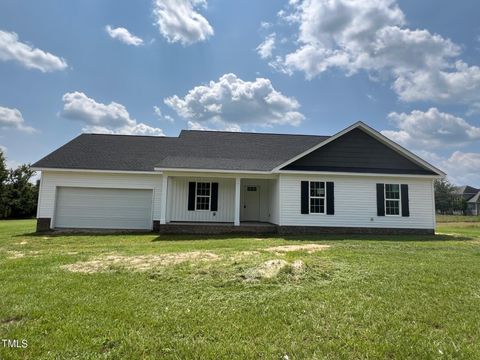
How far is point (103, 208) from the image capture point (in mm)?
15539

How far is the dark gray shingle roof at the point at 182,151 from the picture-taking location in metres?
15.1

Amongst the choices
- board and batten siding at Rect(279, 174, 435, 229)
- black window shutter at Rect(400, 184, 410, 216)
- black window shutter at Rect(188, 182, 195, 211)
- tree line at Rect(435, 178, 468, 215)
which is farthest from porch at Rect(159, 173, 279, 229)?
tree line at Rect(435, 178, 468, 215)

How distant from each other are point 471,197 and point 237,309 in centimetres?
7717

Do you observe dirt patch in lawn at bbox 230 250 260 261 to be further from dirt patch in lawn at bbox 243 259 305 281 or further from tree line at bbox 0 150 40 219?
tree line at bbox 0 150 40 219

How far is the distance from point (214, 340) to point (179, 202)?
41.3 feet

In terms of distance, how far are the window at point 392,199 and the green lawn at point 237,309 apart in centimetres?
716

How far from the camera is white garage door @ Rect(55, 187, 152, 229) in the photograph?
15375 mm

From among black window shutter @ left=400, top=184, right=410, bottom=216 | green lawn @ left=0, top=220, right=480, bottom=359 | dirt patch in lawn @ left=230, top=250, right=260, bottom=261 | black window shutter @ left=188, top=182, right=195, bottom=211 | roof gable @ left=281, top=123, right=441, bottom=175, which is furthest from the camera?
black window shutter @ left=188, top=182, right=195, bottom=211

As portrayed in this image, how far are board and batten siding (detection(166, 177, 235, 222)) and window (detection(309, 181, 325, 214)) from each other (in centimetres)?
419

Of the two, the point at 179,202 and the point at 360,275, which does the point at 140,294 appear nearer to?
the point at 360,275

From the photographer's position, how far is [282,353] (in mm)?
3133

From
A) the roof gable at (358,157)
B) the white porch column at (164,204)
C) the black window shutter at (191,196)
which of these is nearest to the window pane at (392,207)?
the roof gable at (358,157)

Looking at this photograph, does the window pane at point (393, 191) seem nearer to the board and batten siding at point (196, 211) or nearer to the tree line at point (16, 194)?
the board and batten siding at point (196, 211)

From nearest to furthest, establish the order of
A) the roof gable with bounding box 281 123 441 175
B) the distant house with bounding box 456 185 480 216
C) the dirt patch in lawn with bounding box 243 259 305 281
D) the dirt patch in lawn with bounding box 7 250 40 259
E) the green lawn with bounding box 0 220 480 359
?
1. the green lawn with bounding box 0 220 480 359
2. the dirt patch in lawn with bounding box 243 259 305 281
3. the dirt patch in lawn with bounding box 7 250 40 259
4. the roof gable with bounding box 281 123 441 175
5. the distant house with bounding box 456 185 480 216
